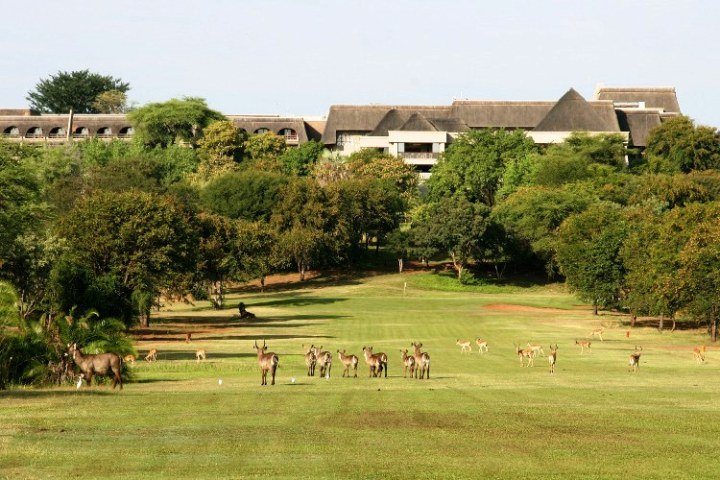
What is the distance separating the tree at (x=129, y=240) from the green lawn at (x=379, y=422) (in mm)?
16477

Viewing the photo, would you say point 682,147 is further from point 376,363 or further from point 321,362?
point 321,362

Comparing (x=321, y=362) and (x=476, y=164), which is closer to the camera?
(x=321, y=362)

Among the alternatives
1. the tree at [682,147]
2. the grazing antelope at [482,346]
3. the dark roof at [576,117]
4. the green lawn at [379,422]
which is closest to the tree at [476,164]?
the dark roof at [576,117]

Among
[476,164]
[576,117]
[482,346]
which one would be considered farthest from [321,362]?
[576,117]

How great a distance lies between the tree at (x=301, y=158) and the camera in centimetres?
17038

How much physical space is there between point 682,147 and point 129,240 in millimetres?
102020

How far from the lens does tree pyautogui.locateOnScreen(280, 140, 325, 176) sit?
559ft

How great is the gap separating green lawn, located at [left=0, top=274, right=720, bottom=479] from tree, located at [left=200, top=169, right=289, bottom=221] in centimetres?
7762

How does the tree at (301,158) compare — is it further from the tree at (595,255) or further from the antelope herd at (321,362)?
the antelope herd at (321,362)

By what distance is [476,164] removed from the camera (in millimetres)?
156500

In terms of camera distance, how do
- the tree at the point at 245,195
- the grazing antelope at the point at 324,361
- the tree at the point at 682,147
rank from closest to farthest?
the grazing antelope at the point at 324,361 < the tree at the point at 245,195 < the tree at the point at 682,147

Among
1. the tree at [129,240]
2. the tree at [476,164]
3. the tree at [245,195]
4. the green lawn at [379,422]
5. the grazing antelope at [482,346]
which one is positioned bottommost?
the grazing antelope at [482,346]

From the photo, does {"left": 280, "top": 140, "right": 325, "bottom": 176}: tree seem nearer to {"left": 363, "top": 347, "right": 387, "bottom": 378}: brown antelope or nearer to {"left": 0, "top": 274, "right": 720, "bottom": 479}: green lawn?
{"left": 0, "top": 274, "right": 720, "bottom": 479}: green lawn

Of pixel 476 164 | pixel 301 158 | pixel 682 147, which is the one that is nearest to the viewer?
pixel 476 164
